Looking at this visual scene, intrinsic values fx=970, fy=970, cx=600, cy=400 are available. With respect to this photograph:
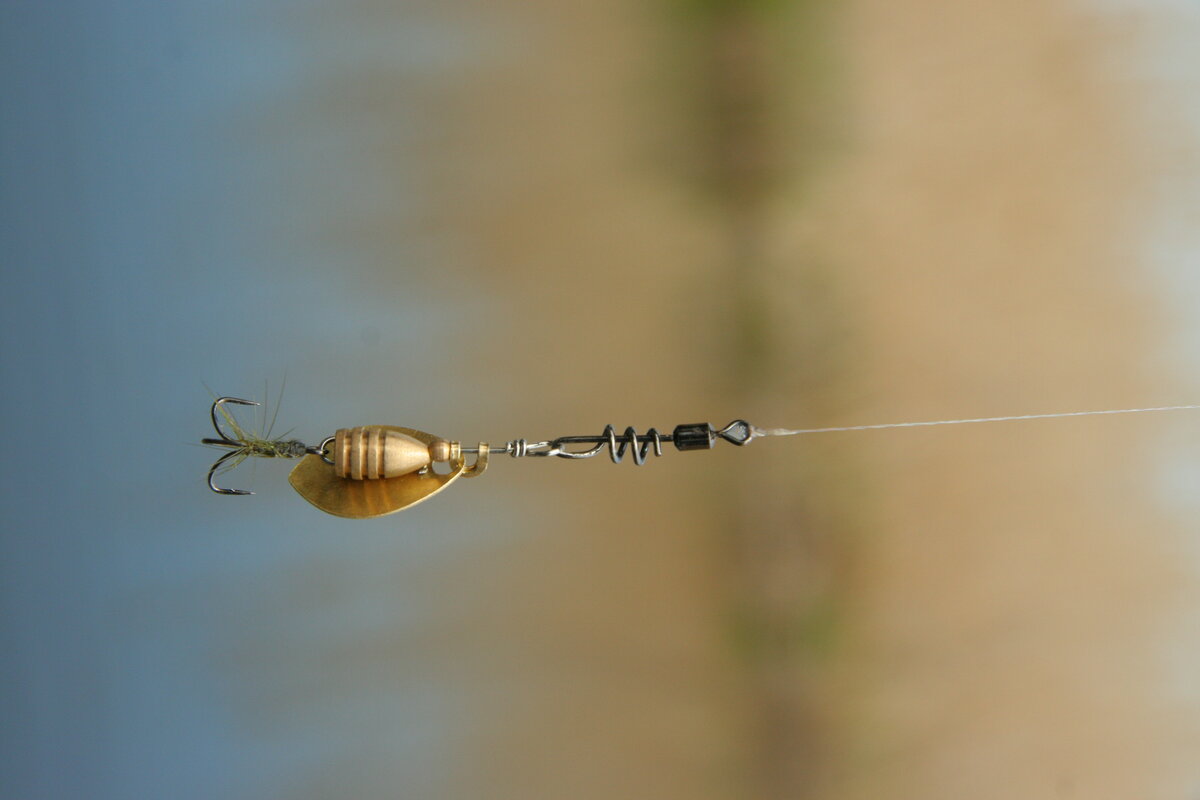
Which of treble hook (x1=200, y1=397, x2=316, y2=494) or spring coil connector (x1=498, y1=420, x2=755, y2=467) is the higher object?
treble hook (x1=200, y1=397, x2=316, y2=494)

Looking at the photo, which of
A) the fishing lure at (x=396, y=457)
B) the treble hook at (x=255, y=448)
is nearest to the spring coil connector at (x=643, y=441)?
the fishing lure at (x=396, y=457)

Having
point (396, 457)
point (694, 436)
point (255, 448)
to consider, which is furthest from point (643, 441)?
point (255, 448)

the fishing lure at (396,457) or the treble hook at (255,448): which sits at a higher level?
the treble hook at (255,448)

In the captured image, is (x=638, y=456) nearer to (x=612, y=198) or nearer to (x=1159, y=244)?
(x=612, y=198)

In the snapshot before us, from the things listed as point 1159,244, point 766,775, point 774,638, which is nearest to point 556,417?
point 774,638

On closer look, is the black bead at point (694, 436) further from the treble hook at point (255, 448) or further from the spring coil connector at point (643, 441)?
the treble hook at point (255, 448)

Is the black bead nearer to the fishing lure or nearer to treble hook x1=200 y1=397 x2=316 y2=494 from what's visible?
the fishing lure

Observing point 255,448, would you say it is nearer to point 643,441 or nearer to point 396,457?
point 396,457

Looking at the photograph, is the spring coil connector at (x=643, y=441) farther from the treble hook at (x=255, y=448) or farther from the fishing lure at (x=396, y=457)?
the treble hook at (x=255, y=448)

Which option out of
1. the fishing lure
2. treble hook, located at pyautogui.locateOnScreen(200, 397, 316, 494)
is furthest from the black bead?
treble hook, located at pyautogui.locateOnScreen(200, 397, 316, 494)

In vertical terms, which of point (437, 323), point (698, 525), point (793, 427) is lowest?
point (698, 525)

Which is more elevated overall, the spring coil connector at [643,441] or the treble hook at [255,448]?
the treble hook at [255,448]
